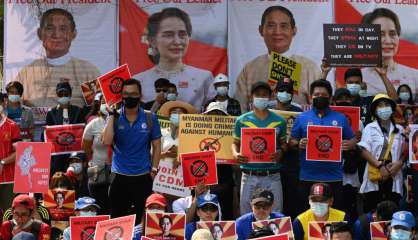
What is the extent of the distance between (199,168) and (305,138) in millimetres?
1296

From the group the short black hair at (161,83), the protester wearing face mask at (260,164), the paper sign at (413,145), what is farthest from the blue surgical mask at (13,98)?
the paper sign at (413,145)

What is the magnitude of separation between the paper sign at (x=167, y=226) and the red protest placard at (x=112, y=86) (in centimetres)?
176

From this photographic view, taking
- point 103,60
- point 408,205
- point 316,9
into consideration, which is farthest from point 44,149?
point 316,9

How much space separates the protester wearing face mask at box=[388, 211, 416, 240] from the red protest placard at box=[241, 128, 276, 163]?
202 cm

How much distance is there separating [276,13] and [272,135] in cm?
433

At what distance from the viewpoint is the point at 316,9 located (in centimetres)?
1344

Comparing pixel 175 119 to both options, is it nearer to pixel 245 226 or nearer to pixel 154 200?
pixel 154 200

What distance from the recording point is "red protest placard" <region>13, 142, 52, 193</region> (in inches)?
391

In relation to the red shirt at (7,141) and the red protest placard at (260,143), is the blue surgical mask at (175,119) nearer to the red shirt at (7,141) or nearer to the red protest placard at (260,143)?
the red protest placard at (260,143)

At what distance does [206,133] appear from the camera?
1036 cm

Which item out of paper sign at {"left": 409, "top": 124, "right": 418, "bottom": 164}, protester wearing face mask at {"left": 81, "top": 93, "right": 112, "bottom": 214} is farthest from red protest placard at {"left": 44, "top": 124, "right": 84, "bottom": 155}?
paper sign at {"left": 409, "top": 124, "right": 418, "bottom": 164}

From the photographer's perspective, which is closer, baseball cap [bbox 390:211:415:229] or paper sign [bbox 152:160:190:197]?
baseball cap [bbox 390:211:415:229]

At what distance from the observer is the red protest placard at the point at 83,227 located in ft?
27.2

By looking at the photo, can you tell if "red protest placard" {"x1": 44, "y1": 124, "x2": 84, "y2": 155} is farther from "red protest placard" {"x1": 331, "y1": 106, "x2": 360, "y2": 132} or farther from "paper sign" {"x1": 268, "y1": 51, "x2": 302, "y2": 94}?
"red protest placard" {"x1": 331, "y1": 106, "x2": 360, "y2": 132}
